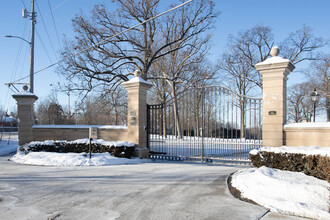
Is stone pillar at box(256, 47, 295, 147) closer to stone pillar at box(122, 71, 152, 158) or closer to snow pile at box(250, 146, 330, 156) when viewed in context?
snow pile at box(250, 146, 330, 156)

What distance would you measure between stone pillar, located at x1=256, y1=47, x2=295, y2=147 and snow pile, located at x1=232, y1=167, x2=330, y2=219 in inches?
85.4

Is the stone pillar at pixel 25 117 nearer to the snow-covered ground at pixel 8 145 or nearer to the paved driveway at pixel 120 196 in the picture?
the snow-covered ground at pixel 8 145

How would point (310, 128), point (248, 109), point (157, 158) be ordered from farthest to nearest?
point (157, 158), point (248, 109), point (310, 128)

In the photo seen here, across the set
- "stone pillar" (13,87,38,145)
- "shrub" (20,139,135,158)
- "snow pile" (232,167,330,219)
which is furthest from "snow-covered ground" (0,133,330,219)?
"stone pillar" (13,87,38,145)

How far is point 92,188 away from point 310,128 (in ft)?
21.7

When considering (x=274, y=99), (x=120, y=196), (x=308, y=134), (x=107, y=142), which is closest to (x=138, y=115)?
(x=107, y=142)

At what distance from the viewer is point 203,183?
7.06 m

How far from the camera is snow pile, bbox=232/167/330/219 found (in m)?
4.59

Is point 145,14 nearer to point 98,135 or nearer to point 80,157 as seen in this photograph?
point 98,135

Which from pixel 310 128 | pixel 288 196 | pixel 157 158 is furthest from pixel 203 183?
pixel 157 158

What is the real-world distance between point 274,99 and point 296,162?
8.15 ft

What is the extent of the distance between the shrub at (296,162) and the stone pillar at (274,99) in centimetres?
112

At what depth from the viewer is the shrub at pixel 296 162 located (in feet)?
20.4

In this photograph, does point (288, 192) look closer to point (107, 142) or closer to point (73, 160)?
point (73, 160)
